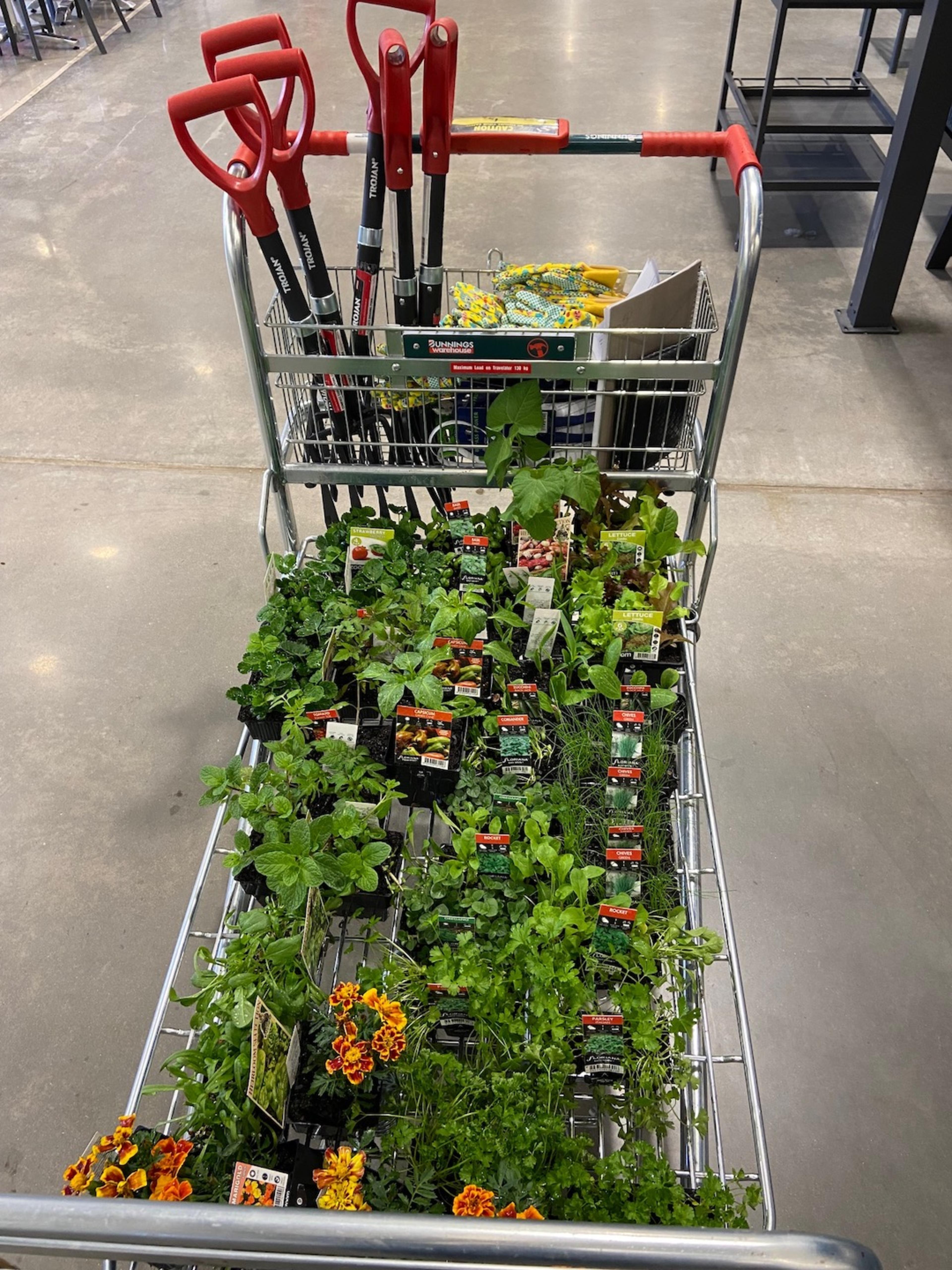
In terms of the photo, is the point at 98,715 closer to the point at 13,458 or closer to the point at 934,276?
the point at 13,458

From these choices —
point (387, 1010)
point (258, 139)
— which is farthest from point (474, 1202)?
point (258, 139)

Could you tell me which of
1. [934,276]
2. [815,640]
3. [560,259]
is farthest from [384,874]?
[934,276]

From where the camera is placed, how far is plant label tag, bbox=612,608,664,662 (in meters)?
1.84

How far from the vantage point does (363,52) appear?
1.65m

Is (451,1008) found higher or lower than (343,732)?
lower

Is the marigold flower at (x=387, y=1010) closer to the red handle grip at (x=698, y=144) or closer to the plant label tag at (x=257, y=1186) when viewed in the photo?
the plant label tag at (x=257, y=1186)

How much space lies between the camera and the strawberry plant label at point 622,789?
1.67m

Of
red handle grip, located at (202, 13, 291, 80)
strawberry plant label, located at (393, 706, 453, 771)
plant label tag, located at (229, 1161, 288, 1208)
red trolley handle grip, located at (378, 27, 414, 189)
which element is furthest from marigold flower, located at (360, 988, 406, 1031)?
red handle grip, located at (202, 13, 291, 80)

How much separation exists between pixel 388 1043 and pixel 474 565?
3.23 ft

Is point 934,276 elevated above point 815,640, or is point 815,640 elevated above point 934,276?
point 934,276

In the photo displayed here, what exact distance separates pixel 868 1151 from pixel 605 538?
1.41 m

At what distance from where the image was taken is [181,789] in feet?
8.47

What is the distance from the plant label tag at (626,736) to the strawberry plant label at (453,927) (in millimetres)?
402

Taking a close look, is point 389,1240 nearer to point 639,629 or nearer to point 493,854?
point 493,854
